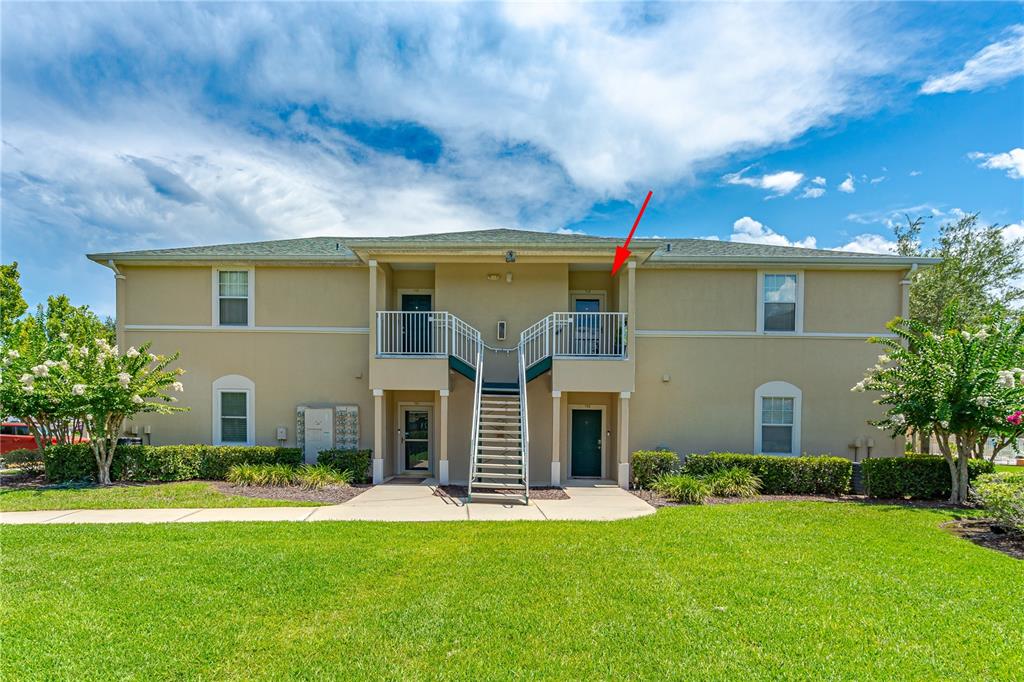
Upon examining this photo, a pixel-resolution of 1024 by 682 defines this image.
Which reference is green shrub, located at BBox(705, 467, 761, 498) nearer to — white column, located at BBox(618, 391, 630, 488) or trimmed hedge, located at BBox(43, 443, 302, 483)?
white column, located at BBox(618, 391, 630, 488)

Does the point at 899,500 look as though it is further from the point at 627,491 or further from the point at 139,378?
the point at 139,378

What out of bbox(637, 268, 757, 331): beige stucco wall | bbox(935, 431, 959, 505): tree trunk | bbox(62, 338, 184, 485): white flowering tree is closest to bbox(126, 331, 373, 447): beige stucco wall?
bbox(62, 338, 184, 485): white flowering tree

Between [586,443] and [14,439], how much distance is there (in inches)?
703

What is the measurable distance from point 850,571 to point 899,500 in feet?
17.4

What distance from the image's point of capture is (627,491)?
10008mm

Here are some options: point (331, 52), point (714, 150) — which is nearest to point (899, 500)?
point (714, 150)

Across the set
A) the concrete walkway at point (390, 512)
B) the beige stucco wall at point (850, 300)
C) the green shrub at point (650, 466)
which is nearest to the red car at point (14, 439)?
the concrete walkway at point (390, 512)

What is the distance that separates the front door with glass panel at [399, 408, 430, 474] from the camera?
1206 cm

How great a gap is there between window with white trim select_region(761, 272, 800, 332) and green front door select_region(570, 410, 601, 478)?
187 inches

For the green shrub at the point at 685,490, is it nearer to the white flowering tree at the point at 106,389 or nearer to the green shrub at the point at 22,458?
the white flowering tree at the point at 106,389

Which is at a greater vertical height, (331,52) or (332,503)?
(331,52)

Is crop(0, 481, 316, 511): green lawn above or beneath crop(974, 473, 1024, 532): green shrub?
beneath

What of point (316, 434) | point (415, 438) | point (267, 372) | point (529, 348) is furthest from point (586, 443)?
point (267, 372)

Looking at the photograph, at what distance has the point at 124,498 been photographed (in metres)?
8.61
